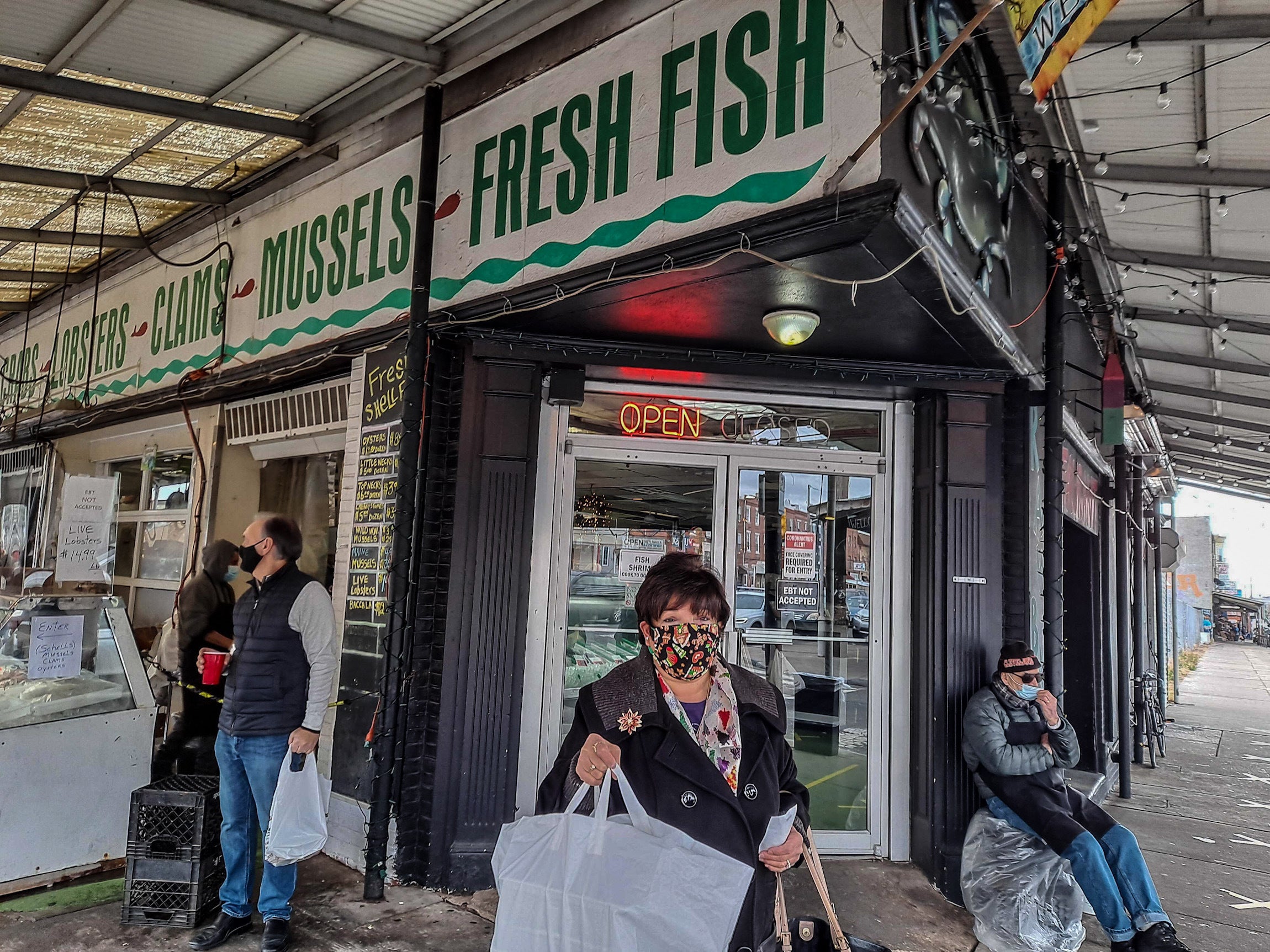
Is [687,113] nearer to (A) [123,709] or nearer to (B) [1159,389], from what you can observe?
(A) [123,709]

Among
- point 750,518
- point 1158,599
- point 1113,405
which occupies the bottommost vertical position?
point 1158,599

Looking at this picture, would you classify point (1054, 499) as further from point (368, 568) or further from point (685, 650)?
point (368, 568)

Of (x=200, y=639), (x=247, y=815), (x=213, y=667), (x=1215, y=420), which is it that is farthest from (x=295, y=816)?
(x=1215, y=420)

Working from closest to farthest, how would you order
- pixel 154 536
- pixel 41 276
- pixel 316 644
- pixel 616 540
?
pixel 316 644 → pixel 616 540 → pixel 154 536 → pixel 41 276

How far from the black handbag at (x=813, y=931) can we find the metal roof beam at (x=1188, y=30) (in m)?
3.90

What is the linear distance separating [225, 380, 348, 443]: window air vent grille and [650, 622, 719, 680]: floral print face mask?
4.15 metres

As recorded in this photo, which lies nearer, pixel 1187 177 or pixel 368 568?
pixel 1187 177

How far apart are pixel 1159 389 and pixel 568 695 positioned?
8.14 meters

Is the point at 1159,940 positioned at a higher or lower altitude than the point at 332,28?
lower

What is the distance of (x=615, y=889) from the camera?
199 cm

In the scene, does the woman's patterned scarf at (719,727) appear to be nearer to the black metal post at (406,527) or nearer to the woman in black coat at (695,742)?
the woman in black coat at (695,742)

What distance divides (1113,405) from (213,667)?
6.94 meters

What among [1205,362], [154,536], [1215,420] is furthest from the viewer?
[1215,420]

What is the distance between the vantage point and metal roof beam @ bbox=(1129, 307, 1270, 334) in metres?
6.82
